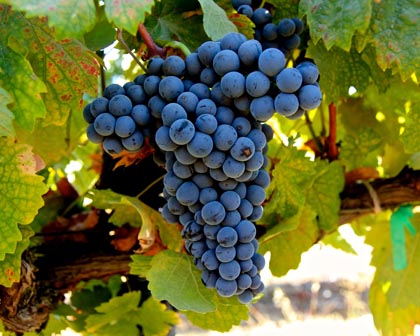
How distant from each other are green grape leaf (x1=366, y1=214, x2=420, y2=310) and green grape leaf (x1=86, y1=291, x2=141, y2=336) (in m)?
0.46

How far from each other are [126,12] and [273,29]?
0.91 ft

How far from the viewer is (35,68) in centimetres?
74

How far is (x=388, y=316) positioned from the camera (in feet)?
4.03

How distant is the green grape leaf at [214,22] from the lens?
73 cm

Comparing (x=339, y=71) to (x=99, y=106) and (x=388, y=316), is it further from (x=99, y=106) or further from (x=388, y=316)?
(x=388, y=316)

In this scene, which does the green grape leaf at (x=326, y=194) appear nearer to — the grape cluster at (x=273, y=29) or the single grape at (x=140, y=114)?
the grape cluster at (x=273, y=29)

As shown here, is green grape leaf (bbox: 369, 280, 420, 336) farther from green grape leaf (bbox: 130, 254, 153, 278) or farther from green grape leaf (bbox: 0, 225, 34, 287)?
green grape leaf (bbox: 0, 225, 34, 287)

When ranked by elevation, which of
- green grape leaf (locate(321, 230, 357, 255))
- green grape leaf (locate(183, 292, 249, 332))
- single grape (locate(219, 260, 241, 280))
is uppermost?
single grape (locate(219, 260, 241, 280))

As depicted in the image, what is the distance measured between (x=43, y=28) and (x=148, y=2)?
0.54 ft

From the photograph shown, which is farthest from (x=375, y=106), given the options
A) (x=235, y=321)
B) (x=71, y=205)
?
(x=71, y=205)

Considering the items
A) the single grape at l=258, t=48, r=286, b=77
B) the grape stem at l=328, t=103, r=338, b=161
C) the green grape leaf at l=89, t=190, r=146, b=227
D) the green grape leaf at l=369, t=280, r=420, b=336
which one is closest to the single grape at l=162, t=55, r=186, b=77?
the single grape at l=258, t=48, r=286, b=77

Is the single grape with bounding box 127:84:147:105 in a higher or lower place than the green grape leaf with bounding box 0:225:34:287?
higher

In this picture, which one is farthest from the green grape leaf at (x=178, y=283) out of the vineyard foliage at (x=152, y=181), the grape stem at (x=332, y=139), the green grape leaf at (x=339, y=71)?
the grape stem at (x=332, y=139)

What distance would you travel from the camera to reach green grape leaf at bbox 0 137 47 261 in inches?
28.1
